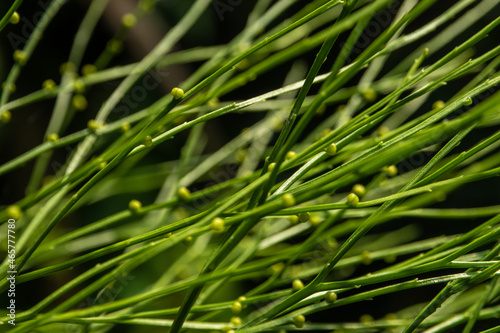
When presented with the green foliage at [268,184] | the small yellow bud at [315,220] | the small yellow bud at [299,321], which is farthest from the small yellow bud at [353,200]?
the small yellow bud at [315,220]

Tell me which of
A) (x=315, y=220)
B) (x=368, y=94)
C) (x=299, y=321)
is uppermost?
(x=368, y=94)

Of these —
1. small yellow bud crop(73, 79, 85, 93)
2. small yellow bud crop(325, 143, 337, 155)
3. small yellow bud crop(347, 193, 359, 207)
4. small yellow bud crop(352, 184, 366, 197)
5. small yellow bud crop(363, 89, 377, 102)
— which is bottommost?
small yellow bud crop(347, 193, 359, 207)

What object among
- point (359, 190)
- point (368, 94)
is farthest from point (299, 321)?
point (368, 94)

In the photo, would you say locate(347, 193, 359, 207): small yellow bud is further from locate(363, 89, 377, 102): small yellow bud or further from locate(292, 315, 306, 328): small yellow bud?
locate(363, 89, 377, 102): small yellow bud

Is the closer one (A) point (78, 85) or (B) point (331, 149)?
(B) point (331, 149)

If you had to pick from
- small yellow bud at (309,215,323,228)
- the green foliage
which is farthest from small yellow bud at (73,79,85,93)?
small yellow bud at (309,215,323,228)

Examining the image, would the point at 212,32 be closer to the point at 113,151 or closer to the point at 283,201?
the point at 113,151

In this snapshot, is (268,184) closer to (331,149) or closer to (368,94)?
(331,149)

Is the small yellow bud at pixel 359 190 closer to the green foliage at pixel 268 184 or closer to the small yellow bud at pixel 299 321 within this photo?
the green foliage at pixel 268 184

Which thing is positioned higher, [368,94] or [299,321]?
[368,94]

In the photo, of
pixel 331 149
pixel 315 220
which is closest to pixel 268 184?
→ pixel 331 149

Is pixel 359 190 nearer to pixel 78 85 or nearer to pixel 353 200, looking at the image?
pixel 353 200

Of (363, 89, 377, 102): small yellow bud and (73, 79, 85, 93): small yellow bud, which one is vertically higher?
(73, 79, 85, 93): small yellow bud
